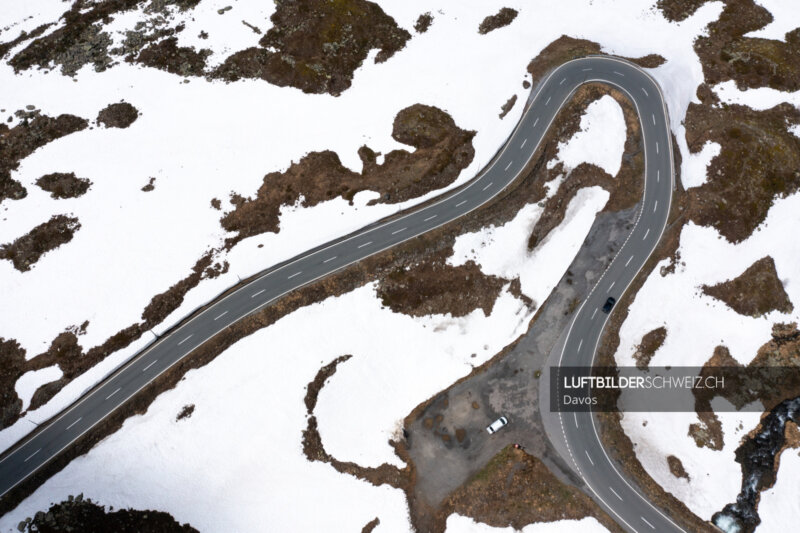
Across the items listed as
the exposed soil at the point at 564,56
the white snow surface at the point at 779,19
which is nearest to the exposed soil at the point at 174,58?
the exposed soil at the point at 564,56

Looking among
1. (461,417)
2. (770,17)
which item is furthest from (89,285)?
(770,17)

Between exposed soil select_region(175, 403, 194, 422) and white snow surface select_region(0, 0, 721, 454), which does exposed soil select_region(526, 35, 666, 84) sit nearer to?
white snow surface select_region(0, 0, 721, 454)

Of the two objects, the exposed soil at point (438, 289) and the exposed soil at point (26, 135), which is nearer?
the exposed soil at point (438, 289)

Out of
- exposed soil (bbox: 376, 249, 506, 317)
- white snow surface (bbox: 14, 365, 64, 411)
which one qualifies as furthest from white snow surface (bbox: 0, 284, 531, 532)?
white snow surface (bbox: 14, 365, 64, 411)

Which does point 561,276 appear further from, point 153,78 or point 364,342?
point 153,78

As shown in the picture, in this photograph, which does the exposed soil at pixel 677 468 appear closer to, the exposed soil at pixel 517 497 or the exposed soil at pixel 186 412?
the exposed soil at pixel 517 497

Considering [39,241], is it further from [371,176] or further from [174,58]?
[371,176]

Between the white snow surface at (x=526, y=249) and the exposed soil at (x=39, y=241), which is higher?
the white snow surface at (x=526, y=249)
